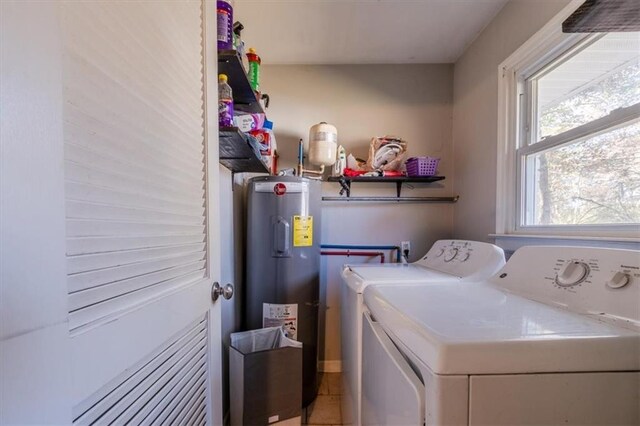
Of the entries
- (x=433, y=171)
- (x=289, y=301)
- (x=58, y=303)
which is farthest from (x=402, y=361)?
(x=433, y=171)

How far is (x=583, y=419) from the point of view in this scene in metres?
0.49

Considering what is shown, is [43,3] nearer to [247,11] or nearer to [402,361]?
[402,361]

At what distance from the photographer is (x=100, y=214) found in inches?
17.3

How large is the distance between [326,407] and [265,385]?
67 centimetres

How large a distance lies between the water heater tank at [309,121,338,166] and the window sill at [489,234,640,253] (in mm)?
1175

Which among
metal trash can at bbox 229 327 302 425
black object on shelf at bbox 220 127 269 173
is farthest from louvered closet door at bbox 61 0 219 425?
metal trash can at bbox 229 327 302 425

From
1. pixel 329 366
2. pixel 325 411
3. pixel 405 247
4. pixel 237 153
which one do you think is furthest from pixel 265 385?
pixel 405 247

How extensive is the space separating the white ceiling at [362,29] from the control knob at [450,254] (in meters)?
1.45

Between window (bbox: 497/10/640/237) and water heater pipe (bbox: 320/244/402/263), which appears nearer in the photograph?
window (bbox: 497/10/640/237)

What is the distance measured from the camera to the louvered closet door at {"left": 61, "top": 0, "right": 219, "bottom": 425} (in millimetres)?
400

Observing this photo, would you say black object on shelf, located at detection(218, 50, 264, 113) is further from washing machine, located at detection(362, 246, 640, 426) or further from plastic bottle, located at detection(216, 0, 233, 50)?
washing machine, located at detection(362, 246, 640, 426)

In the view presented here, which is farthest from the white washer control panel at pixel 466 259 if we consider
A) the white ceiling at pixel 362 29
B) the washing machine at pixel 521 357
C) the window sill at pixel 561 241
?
the white ceiling at pixel 362 29

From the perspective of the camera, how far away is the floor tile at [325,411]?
5.08 ft

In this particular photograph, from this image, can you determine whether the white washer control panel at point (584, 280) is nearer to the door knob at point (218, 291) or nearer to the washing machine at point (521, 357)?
the washing machine at point (521, 357)
